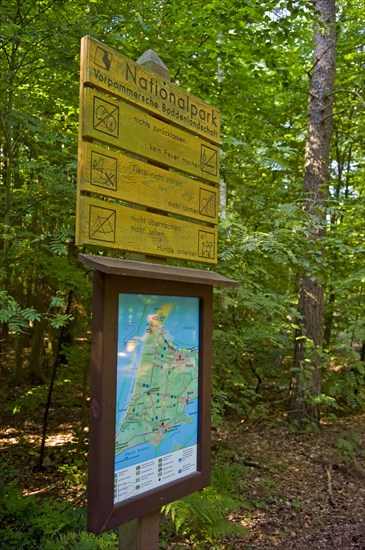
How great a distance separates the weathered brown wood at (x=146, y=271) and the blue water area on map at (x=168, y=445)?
689 millimetres

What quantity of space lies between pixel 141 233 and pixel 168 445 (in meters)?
1.10

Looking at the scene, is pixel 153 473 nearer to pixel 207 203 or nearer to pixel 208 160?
pixel 207 203

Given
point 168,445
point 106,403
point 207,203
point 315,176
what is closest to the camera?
point 106,403

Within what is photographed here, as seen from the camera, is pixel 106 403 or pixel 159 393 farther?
pixel 159 393

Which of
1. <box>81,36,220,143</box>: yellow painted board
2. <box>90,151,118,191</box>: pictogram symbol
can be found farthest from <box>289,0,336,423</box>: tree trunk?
<box>90,151,118,191</box>: pictogram symbol

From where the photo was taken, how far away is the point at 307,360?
756 centimetres

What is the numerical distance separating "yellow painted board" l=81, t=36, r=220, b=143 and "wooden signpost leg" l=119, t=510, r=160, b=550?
6.84 feet

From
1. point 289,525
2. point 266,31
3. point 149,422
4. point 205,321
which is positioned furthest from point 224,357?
point 266,31

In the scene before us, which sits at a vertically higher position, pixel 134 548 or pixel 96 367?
pixel 96 367

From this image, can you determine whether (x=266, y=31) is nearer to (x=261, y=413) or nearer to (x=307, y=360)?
(x=307, y=360)

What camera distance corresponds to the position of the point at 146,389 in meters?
2.23

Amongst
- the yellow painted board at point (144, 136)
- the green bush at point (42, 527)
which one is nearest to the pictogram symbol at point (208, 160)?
the yellow painted board at point (144, 136)

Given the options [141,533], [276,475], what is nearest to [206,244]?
[141,533]

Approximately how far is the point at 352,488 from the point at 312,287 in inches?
132
